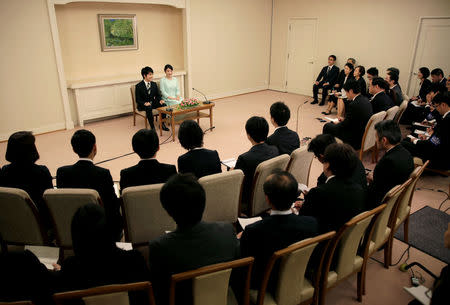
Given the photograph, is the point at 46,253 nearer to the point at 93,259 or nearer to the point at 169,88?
the point at 93,259

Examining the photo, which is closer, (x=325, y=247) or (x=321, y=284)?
(x=325, y=247)

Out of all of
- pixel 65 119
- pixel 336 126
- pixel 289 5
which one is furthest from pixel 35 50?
pixel 289 5

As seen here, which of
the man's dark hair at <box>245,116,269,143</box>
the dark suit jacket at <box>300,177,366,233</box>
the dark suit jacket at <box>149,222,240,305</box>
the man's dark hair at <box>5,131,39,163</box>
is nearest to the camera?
the dark suit jacket at <box>149,222,240,305</box>

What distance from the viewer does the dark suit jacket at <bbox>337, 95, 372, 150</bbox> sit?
4.71 meters

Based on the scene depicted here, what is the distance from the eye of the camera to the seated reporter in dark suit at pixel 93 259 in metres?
1.41

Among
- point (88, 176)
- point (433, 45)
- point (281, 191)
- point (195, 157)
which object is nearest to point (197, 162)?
point (195, 157)

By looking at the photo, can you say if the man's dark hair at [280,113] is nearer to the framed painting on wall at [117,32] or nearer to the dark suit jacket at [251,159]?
the dark suit jacket at [251,159]

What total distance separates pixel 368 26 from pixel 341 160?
7.08 metres

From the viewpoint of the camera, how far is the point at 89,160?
100 inches

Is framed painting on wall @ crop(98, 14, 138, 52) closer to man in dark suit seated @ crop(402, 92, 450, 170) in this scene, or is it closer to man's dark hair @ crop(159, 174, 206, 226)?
man in dark suit seated @ crop(402, 92, 450, 170)

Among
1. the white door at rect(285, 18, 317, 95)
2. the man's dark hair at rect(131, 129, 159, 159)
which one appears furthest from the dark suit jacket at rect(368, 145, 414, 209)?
the white door at rect(285, 18, 317, 95)

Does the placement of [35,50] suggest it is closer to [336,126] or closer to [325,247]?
[336,126]

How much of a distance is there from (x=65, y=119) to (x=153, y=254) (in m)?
5.63

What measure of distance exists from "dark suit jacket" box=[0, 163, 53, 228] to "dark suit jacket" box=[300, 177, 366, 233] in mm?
2035
